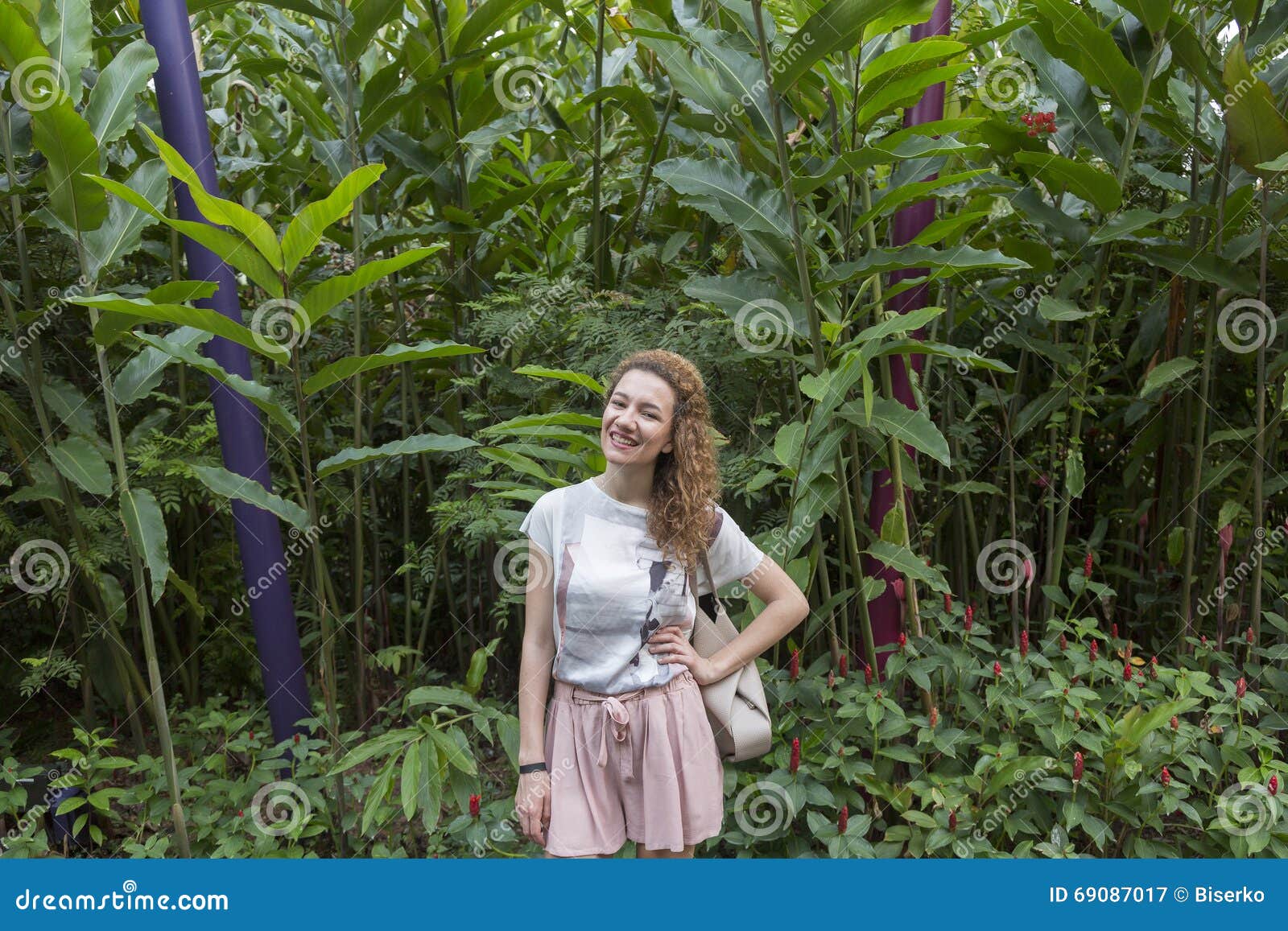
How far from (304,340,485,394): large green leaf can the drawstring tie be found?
2.20 feet

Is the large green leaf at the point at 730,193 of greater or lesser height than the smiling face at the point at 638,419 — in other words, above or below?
above

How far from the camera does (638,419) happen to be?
5.39ft

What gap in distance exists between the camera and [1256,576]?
2512 mm

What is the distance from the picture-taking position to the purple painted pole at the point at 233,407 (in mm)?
2316

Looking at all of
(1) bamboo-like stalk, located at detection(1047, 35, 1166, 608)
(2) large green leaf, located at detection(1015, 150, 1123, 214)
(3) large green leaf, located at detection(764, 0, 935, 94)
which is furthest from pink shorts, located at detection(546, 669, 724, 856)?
(2) large green leaf, located at detection(1015, 150, 1123, 214)

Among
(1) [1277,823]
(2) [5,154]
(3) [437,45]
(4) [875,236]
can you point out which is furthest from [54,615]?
(1) [1277,823]

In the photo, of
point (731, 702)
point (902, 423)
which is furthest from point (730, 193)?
point (731, 702)

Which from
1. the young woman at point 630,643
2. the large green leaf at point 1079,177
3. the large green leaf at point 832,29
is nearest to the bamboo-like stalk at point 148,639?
the young woman at point 630,643

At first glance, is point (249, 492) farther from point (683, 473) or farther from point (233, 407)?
point (683, 473)

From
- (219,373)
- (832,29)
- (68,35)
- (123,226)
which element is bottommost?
Answer: (219,373)

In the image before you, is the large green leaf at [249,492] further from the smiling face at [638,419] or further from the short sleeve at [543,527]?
the smiling face at [638,419]

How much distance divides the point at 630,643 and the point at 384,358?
698mm

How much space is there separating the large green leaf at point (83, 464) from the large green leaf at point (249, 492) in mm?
311

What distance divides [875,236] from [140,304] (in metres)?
1.70
